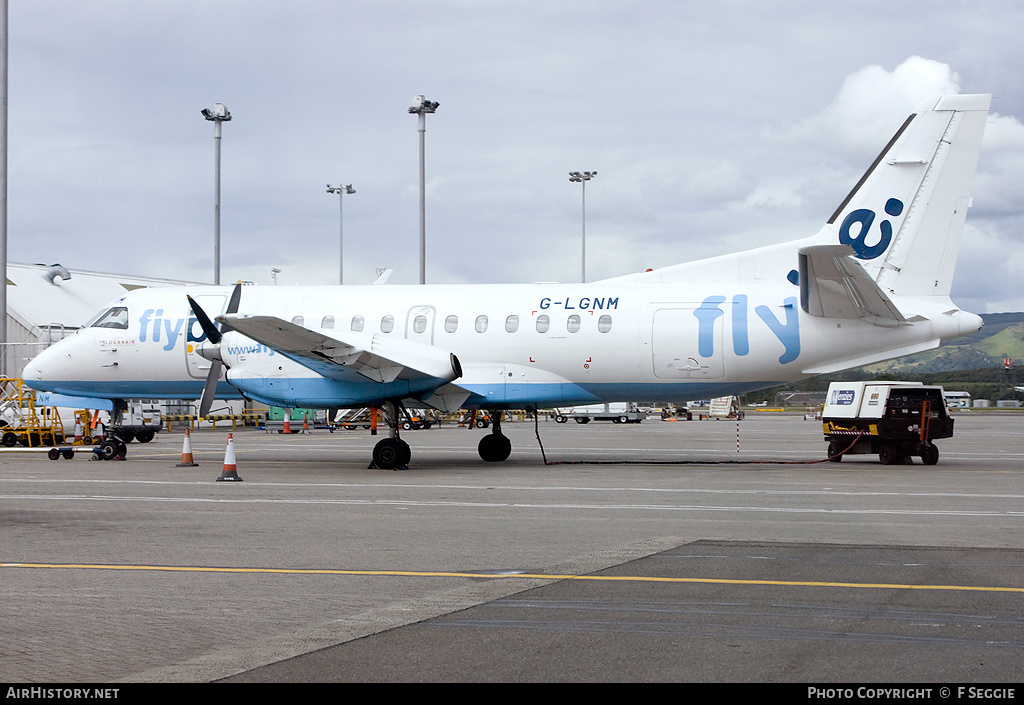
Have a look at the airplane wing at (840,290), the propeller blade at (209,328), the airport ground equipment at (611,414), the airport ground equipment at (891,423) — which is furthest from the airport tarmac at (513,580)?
the airport ground equipment at (611,414)

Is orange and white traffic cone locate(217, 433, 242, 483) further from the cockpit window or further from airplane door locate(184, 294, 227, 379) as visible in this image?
the cockpit window

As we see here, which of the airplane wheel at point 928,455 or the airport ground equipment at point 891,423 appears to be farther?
the airport ground equipment at point 891,423

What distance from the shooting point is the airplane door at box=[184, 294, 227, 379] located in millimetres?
23203

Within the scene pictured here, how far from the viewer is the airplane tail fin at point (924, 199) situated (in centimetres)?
2017

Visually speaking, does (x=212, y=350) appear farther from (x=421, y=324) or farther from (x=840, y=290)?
(x=840, y=290)

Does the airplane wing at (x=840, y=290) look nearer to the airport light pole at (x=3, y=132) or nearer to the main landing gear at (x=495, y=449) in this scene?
the main landing gear at (x=495, y=449)

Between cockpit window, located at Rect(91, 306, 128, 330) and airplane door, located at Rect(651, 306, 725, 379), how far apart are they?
1302cm

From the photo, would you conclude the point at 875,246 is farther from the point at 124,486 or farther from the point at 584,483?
the point at 124,486

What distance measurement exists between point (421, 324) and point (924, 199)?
11131mm

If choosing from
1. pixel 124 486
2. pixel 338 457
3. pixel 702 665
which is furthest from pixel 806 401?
pixel 702 665

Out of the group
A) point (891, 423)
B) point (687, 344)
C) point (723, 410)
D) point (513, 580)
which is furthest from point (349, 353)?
point (723, 410)

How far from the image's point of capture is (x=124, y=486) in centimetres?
1712

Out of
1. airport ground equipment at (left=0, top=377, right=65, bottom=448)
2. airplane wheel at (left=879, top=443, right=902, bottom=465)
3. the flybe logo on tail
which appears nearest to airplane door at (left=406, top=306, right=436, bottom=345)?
the flybe logo on tail

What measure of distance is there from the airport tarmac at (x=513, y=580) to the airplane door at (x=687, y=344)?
3.71 metres
